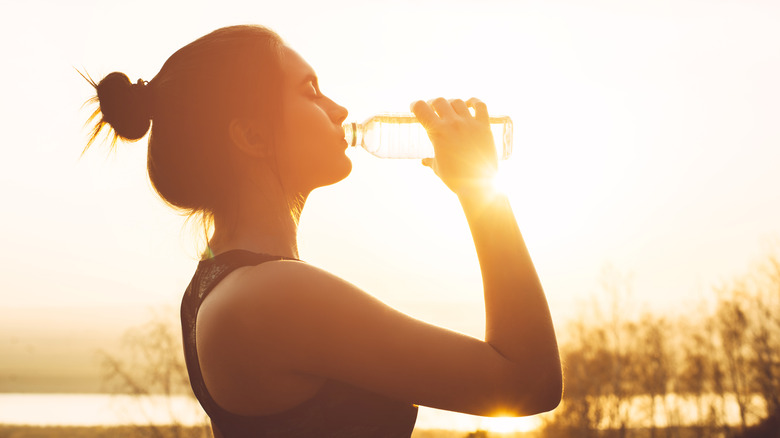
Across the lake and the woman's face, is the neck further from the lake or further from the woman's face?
the lake

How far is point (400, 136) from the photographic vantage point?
323 cm

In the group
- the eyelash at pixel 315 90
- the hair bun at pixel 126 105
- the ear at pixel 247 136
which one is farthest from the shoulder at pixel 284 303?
the hair bun at pixel 126 105

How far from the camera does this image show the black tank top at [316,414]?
144 cm

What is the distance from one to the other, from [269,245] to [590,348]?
176 ft

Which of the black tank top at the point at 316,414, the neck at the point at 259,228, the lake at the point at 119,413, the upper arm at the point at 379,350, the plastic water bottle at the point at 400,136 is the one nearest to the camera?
the upper arm at the point at 379,350

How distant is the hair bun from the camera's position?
189 centimetres

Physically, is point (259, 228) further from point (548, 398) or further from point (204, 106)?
point (548, 398)

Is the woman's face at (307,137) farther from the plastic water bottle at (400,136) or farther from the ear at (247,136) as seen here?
the plastic water bottle at (400,136)

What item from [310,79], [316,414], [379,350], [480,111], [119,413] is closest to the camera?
[379,350]

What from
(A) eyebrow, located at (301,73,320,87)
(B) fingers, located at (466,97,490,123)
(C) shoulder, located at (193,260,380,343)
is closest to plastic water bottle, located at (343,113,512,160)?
(A) eyebrow, located at (301,73,320,87)

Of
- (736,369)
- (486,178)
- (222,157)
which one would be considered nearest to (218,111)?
(222,157)

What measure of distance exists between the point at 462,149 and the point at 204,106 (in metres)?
0.68

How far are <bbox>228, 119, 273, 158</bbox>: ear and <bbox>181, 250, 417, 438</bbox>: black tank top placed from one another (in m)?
0.28

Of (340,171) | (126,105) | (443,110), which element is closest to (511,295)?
(443,110)
